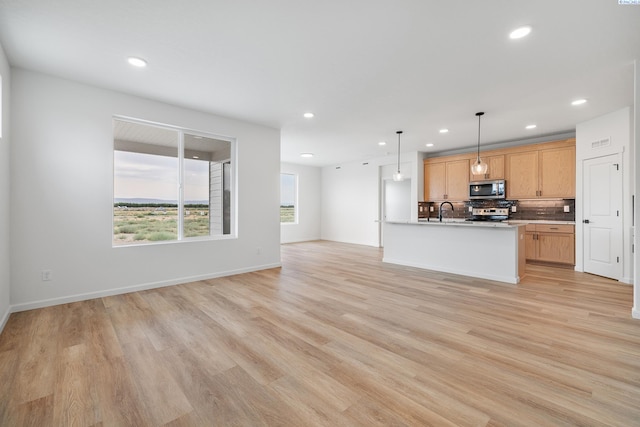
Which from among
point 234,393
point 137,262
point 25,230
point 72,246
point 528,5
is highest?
point 528,5

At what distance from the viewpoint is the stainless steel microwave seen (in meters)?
6.53

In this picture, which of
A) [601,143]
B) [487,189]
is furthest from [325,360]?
[487,189]

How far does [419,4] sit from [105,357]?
3.72 m

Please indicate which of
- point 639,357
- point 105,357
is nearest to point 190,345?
point 105,357

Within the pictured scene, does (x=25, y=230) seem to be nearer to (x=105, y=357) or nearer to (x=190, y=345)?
(x=105, y=357)

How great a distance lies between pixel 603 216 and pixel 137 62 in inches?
287

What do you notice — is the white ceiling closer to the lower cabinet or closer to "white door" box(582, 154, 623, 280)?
"white door" box(582, 154, 623, 280)

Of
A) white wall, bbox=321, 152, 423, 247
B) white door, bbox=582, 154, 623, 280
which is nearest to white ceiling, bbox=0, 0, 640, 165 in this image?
white door, bbox=582, 154, 623, 280

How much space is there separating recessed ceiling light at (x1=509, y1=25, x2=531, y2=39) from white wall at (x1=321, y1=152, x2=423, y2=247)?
5.34 meters

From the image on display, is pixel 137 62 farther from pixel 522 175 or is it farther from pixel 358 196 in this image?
pixel 522 175

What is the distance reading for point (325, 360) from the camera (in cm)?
217

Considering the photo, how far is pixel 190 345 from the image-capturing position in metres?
2.42

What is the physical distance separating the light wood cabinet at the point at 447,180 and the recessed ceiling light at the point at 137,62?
6932 mm

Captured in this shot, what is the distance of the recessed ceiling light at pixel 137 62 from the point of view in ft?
9.80
